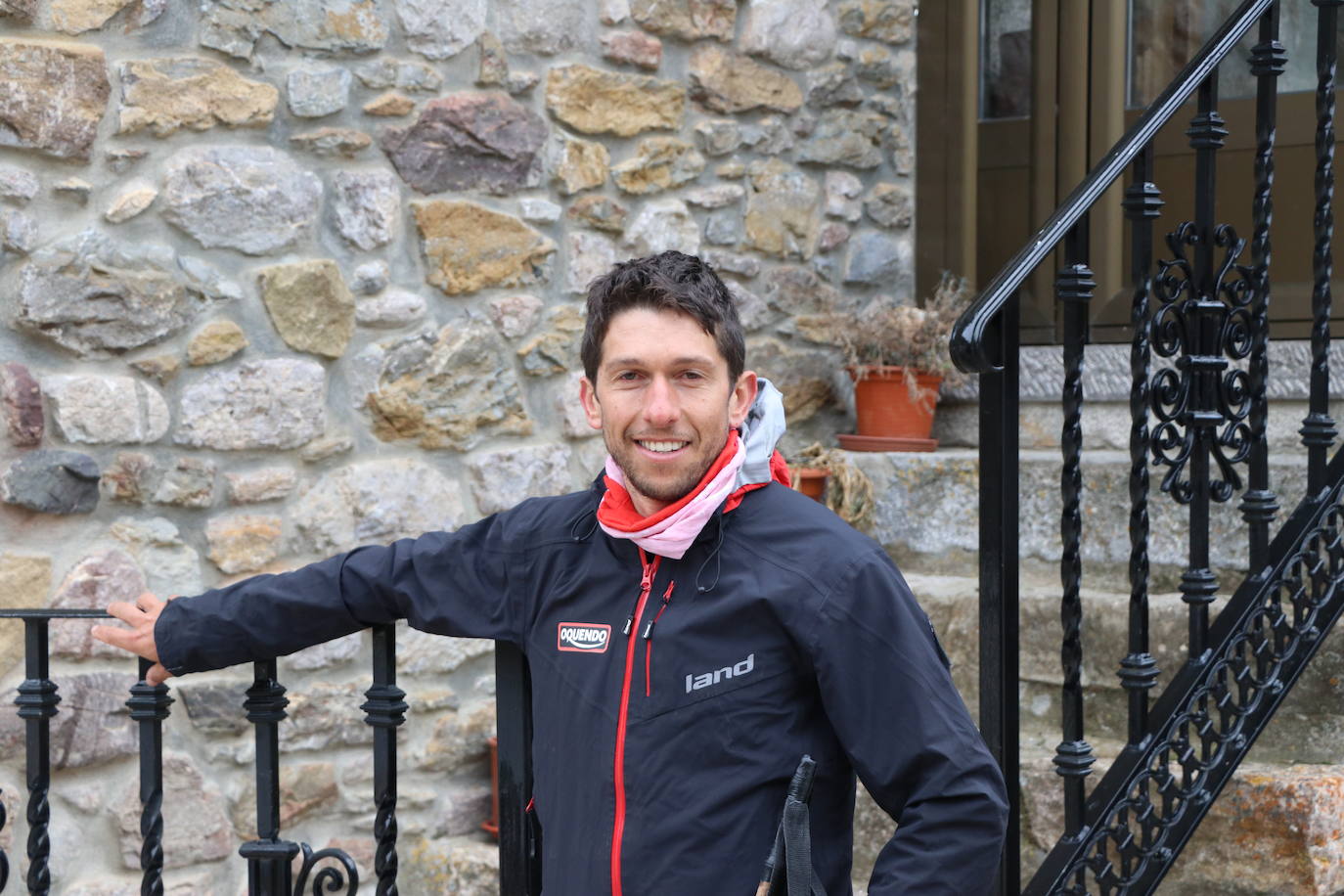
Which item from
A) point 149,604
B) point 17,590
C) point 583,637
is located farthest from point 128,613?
point 17,590

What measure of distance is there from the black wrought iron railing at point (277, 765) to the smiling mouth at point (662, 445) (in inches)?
14.4

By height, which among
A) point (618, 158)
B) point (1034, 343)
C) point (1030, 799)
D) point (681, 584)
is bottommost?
point (1030, 799)

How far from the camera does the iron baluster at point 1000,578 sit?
2.02m

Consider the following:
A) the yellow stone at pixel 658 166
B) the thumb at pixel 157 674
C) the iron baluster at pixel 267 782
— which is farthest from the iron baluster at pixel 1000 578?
the yellow stone at pixel 658 166

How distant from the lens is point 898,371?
4051 mm

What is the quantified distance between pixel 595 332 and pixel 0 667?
192cm

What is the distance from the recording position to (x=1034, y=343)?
432 cm

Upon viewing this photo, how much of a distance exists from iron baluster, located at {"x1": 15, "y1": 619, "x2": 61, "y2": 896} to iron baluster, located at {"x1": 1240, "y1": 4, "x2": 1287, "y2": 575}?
6.34ft

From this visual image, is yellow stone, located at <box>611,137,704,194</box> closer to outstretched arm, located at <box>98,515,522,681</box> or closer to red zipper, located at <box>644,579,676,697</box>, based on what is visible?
outstretched arm, located at <box>98,515,522,681</box>

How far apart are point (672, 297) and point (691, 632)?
0.40 metres

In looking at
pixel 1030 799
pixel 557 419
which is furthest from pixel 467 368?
pixel 1030 799

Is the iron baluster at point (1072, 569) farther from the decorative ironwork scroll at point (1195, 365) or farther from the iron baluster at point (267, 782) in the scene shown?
the iron baluster at point (267, 782)

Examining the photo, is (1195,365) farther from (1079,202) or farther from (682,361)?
(682,361)

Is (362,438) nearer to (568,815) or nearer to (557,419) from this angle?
(557,419)
